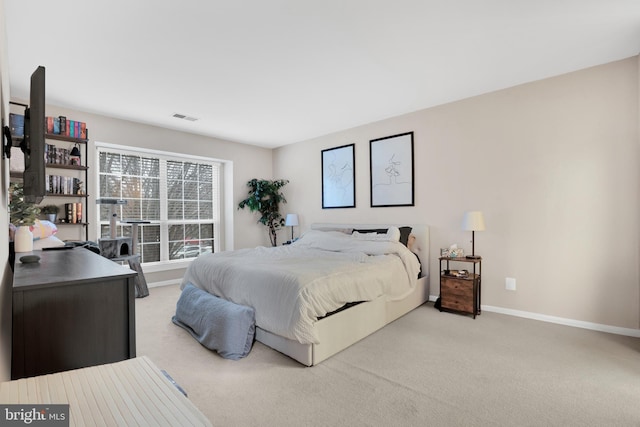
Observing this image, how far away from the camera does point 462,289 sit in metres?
3.42

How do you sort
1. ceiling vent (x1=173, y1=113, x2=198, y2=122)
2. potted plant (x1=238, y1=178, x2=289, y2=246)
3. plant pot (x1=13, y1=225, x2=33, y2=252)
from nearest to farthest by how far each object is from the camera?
plant pot (x1=13, y1=225, x2=33, y2=252)
ceiling vent (x1=173, y1=113, x2=198, y2=122)
potted plant (x1=238, y1=178, x2=289, y2=246)

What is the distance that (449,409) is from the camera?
5.89 feet

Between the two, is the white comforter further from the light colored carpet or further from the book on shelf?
the book on shelf

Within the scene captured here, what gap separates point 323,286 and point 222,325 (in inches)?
35.9

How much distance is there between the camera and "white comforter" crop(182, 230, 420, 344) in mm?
2299

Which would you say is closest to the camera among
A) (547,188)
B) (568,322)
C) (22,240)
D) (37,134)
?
(37,134)

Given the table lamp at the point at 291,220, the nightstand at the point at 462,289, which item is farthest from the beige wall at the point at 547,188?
the table lamp at the point at 291,220

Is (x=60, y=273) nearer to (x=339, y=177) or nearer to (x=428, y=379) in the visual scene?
(x=428, y=379)

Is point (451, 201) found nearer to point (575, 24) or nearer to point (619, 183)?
point (619, 183)

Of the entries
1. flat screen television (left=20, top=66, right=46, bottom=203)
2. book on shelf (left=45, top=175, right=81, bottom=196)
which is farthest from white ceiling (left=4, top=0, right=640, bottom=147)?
flat screen television (left=20, top=66, right=46, bottom=203)

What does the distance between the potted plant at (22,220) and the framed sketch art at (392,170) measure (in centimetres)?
383

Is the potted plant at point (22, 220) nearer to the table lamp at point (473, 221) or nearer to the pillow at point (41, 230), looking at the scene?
the pillow at point (41, 230)

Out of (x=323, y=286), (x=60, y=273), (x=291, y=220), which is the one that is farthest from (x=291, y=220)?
(x=60, y=273)

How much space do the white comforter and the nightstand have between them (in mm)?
377
